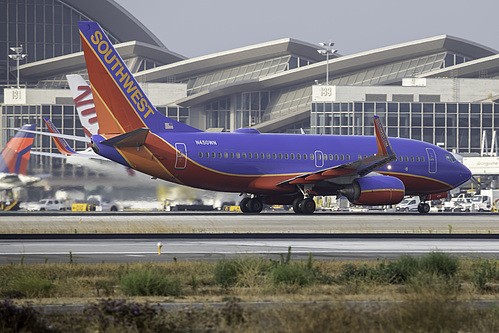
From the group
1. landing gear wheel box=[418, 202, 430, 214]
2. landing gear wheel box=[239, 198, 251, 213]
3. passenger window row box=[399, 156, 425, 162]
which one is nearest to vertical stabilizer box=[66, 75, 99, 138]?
landing gear wheel box=[239, 198, 251, 213]

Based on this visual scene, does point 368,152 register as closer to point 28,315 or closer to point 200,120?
point 28,315

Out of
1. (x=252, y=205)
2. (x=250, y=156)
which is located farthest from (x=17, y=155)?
(x=252, y=205)

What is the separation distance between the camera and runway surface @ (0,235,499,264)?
23406 mm

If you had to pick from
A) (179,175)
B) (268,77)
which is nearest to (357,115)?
(268,77)

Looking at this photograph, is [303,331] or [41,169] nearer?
[303,331]

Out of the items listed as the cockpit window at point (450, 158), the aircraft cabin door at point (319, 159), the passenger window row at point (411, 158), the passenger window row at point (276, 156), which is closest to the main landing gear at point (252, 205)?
the passenger window row at point (276, 156)

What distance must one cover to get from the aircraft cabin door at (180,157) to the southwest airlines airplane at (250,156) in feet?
0.17

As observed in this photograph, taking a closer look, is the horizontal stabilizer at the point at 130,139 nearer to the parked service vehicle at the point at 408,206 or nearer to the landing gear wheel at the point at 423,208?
the landing gear wheel at the point at 423,208

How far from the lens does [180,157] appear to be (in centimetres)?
4178

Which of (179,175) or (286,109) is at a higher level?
(286,109)

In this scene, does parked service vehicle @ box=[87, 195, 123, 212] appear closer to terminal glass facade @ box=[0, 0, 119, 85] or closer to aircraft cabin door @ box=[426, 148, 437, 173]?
aircraft cabin door @ box=[426, 148, 437, 173]

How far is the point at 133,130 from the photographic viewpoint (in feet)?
131

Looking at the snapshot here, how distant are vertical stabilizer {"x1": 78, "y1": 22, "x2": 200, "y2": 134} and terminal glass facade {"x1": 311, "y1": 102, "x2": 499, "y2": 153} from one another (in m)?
59.0

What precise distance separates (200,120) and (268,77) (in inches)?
463
